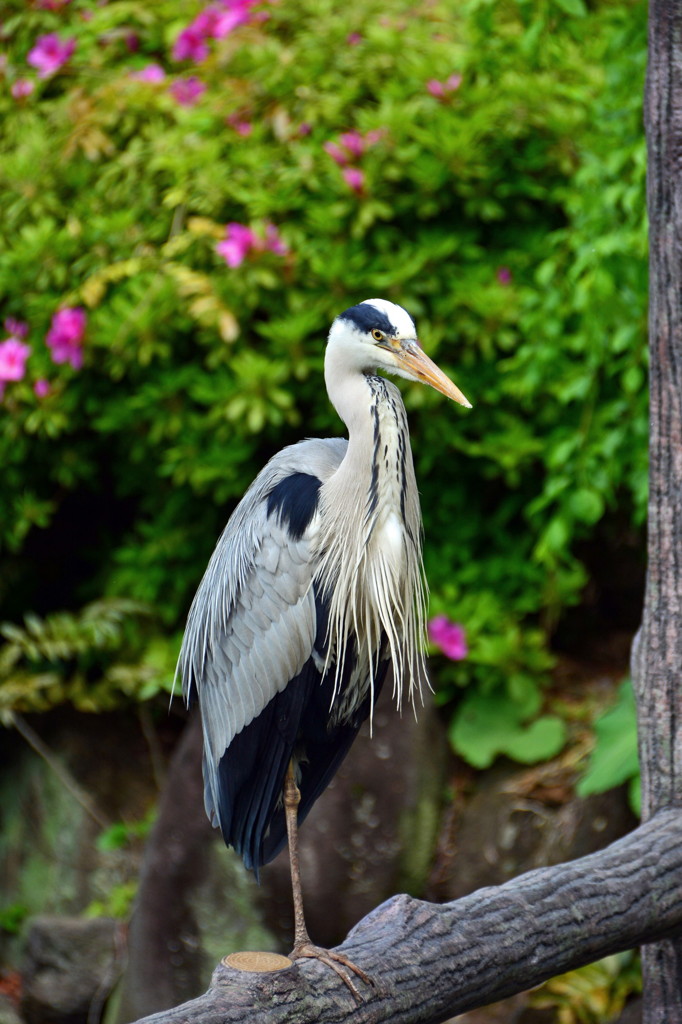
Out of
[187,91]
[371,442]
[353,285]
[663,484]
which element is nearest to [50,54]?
[187,91]

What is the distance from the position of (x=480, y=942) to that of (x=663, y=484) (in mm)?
923

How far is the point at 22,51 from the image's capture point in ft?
12.2

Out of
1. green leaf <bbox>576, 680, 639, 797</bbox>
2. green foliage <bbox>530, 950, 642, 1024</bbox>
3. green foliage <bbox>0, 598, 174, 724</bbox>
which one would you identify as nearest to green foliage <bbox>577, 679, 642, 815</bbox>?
green leaf <bbox>576, 680, 639, 797</bbox>

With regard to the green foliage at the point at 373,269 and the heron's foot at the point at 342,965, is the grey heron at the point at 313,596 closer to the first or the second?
the heron's foot at the point at 342,965

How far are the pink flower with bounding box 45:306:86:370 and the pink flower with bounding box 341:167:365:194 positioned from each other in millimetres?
796

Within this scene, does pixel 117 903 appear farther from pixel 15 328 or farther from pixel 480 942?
pixel 480 942

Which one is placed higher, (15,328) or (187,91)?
(187,91)

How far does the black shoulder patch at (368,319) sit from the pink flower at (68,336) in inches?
55.9

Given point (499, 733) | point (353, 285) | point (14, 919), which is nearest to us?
point (353, 285)

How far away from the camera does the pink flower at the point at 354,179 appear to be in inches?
122

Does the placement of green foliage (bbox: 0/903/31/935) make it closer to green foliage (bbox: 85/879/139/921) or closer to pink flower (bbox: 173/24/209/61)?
green foliage (bbox: 85/879/139/921)

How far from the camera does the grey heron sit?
80.1 inches

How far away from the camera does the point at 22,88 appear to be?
142 inches

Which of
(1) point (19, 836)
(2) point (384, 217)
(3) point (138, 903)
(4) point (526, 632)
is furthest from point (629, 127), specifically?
(1) point (19, 836)
